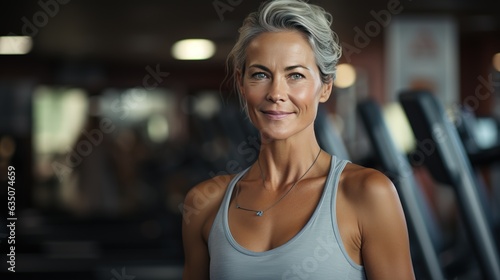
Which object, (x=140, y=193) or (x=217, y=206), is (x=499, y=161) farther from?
(x=140, y=193)

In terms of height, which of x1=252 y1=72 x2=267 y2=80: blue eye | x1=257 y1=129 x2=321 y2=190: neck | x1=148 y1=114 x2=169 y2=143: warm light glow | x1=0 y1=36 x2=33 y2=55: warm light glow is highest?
x1=0 y1=36 x2=33 y2=55: warm light glow

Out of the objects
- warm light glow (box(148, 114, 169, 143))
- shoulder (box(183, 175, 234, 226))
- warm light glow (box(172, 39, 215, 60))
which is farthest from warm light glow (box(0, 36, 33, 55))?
shoulder (box(183, 175, 234, 226))

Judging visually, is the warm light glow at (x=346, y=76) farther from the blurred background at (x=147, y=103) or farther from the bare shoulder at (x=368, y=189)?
the bare shoulder at (x=368, y=189)

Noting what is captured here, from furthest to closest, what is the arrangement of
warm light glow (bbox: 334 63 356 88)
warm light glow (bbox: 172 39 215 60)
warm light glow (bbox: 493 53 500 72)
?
warm light glow (bbox: 334 63 356 88), warm light glow (bbox: 172 39 215 60), warm light glow (bbox: 493 53 500 72)

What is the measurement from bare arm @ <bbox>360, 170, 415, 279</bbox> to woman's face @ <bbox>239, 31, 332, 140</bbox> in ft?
0.43

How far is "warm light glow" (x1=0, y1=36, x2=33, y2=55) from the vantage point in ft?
30.9

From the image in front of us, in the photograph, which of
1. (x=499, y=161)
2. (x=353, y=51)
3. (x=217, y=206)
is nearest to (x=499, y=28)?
(x=353, y=51)

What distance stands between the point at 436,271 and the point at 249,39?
41.8 inches

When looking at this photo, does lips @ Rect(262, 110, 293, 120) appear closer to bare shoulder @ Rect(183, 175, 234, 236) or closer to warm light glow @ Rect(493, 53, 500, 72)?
bare shoulder @ Rect(183, 175, 234, 236)

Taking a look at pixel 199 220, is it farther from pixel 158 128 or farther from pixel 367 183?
pixel 158 128

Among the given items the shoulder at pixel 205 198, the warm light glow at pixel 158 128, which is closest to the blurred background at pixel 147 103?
the warm light glow at pixel 158 128

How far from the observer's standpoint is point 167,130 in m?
11.8

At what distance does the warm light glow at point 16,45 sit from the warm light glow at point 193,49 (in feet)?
6.16

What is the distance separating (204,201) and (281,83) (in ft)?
0.80
